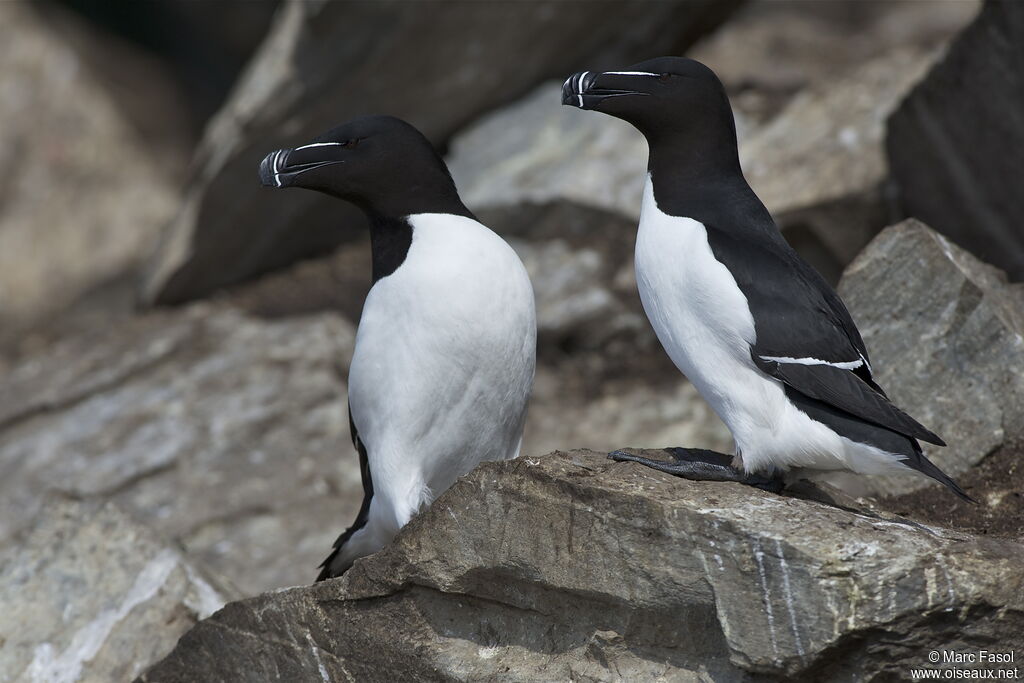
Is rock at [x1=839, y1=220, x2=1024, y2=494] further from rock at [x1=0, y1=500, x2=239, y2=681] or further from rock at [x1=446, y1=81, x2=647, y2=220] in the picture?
rock at [x1=446, y1=81, x2=647, y2=220]

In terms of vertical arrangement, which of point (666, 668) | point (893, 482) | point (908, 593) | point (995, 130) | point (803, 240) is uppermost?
point (908, 593)

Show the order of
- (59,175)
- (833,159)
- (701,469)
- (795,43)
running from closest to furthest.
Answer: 1. (701,469)
2. (833,159)
3. (795,43)
4. (59,175)

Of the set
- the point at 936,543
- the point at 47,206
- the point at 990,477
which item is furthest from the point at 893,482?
the point at 47,206

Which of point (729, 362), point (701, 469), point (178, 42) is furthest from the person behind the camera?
point (178, 42)

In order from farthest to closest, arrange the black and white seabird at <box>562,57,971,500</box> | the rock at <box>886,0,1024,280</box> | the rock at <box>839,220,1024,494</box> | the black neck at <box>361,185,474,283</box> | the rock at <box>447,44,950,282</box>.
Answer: the rock at <box>447,44,950,282</box>
the rock at <box>886,0,1024,280</box>
the rock at <box>839,220,1024,494</box>
the black neck at <box>361,185,474,283</box>
the black and white seabird at <box>562,57,971,500</box>

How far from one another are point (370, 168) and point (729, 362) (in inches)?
59.7

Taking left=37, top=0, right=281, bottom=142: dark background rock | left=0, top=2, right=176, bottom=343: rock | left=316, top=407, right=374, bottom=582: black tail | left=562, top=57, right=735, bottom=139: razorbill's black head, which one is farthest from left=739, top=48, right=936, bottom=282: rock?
left=0, top=2, right=176, bottom=343: rock

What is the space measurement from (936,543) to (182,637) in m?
2.54

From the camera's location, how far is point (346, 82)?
28.1 ft

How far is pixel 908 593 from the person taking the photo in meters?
3.22

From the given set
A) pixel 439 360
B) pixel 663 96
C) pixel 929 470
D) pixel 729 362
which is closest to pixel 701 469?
pixel 729 362

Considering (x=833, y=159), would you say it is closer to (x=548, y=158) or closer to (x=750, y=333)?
(x=548, y=158)

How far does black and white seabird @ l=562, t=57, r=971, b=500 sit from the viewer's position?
12.5 ft

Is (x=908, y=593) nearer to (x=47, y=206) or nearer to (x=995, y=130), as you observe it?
(x=995, y=130)
